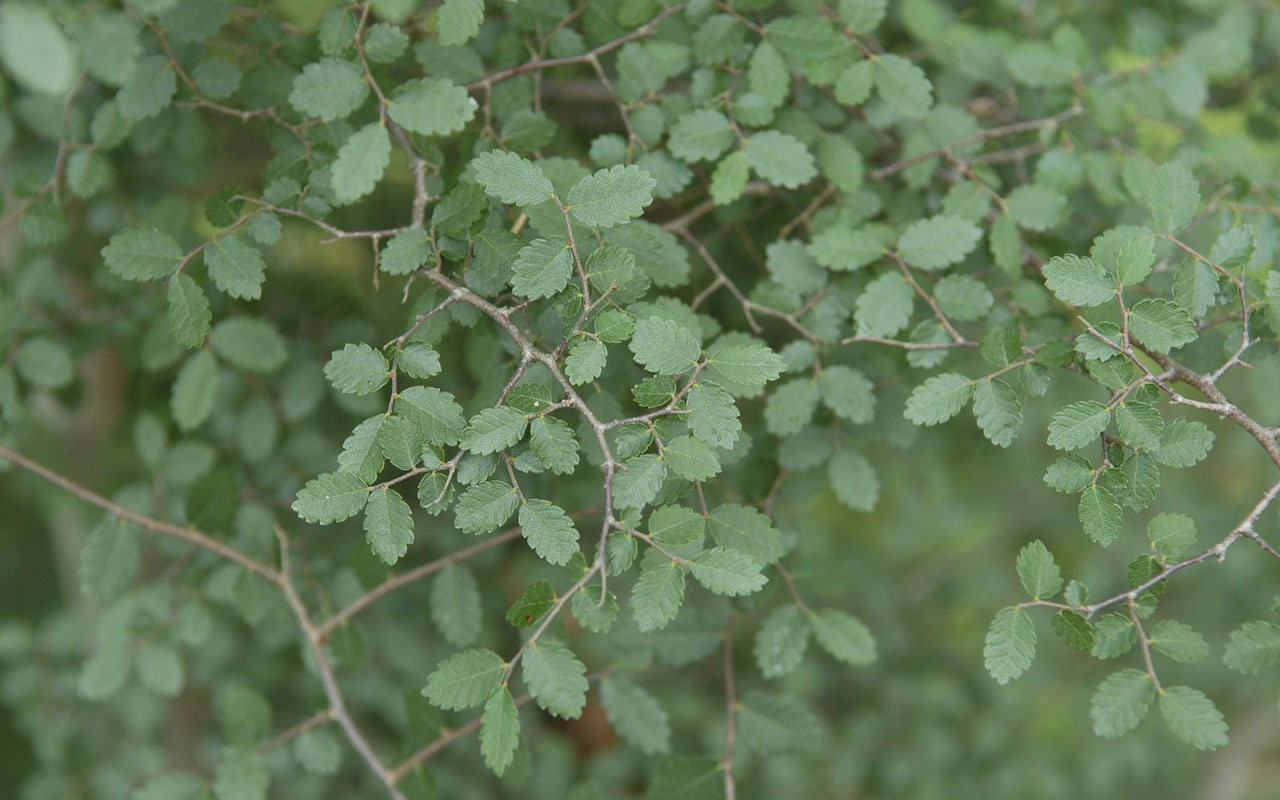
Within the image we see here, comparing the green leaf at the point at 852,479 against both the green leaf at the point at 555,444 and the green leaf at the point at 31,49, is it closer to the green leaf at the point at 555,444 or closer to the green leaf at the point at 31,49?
the green leaf at the point at 555,444

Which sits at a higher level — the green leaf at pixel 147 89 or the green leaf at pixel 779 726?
the green leaf at pixel 147 89

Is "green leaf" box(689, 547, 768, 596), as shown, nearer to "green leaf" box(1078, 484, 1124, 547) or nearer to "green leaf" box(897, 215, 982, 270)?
"green leaf" box(1078, 484, 1124, 547)

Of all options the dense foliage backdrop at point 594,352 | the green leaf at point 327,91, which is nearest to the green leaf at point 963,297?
the dense foliage backdrop at point 594,352

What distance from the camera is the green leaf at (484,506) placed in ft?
2.87

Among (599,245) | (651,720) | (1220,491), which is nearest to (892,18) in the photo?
(599,245)

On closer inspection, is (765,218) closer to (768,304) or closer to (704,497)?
(768,304)

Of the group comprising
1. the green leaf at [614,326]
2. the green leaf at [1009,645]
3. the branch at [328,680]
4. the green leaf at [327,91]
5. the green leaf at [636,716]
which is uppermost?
the green leaf at [327,91]

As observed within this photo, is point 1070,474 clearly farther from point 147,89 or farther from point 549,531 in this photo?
point 147,89

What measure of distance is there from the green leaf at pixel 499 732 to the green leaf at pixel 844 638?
46 centimetres

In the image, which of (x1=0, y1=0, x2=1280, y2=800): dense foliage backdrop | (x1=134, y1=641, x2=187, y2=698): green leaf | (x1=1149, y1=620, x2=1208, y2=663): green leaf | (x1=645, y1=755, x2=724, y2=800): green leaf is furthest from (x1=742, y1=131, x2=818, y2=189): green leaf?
(x1=134, y1=641, x2=187, y2=698): green leaf

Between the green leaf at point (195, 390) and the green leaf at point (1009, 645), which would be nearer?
the green leaf at point (1009, 645)

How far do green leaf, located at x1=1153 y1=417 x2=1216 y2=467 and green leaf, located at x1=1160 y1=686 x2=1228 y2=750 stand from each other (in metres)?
A: 0.21

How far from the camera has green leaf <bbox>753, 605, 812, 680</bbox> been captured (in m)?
1.23

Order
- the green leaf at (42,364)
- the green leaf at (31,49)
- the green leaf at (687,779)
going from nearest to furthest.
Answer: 1. the green leaf at (31,49)
2. the green leaf at (687,779)
3. the green leaf at (42,364)
